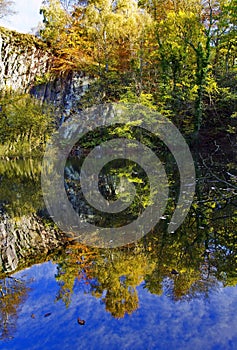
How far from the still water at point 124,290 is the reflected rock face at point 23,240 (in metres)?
0.02

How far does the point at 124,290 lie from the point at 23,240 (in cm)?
203

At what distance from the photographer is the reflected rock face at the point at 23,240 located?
3.66 metres

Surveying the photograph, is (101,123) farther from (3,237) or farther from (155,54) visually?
(3,237)

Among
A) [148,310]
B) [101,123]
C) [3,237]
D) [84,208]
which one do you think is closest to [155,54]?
[101,123]

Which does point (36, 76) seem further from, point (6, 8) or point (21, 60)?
point (6, 8)

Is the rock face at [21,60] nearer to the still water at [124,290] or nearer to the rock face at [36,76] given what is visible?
the rock face at [36,76]

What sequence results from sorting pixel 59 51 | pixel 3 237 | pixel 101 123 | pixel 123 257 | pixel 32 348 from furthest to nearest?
1. pixel 59 51
2. pixel 101 123
3. pixel 3 237
4. pixel 123 257
5. pixel 32 348

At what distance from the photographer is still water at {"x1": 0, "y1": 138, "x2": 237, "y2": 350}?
2.17m

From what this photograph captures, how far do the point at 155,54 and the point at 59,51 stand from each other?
8573 millimetres

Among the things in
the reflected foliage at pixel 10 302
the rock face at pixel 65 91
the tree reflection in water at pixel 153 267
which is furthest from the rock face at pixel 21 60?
the reflected foliage at pixel 10 302

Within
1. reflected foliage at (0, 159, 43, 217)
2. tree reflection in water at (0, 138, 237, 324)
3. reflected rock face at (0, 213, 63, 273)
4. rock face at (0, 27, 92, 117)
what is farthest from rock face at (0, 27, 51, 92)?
tree reflection in water at (0, 138, 237, 324)

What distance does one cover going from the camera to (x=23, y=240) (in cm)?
416

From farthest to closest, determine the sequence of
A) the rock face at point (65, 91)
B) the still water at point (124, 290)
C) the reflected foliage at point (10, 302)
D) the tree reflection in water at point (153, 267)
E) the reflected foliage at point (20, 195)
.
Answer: the rock face at point (65, 91), the reflected foliage at point (20, 195), the tree reflection in water at point (153, 267), the reflected foliage at point (10, 302), the still water at point (124, 290)

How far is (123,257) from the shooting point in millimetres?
3346
